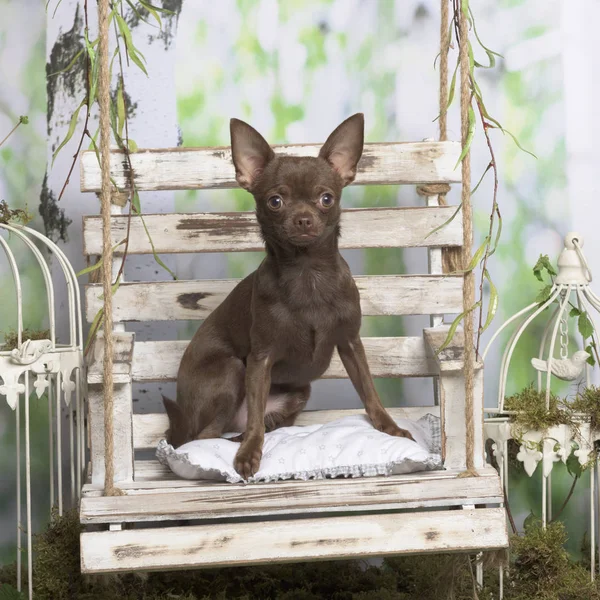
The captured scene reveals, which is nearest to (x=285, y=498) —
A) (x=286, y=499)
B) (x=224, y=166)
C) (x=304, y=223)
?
(x=286, y=499)

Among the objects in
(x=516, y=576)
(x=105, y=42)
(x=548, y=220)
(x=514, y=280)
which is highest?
(x=105, y=42)

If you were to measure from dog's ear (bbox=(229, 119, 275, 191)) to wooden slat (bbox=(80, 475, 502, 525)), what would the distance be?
83cm

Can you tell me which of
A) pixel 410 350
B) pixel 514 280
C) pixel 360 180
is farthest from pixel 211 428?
pixel 514 280

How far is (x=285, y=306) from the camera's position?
2.22 meters

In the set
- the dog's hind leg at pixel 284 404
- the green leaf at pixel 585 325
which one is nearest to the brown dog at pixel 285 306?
the dog's hind leg at pixel 284 404

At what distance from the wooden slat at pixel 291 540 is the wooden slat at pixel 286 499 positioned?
0.09 ft

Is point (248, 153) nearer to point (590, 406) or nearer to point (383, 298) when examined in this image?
point (383, 298)

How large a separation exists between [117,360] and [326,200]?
670 millimetres

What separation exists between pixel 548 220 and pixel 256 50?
126 centimetres

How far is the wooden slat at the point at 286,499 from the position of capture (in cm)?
180

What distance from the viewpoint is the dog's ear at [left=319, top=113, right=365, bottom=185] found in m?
2.18

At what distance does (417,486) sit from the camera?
73.2 inches

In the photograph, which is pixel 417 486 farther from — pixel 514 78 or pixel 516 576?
pixel 514 78

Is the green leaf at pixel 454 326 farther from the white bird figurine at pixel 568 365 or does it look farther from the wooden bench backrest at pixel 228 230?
the white bird figurine at pixel 568 365
